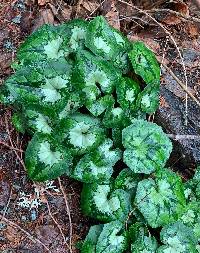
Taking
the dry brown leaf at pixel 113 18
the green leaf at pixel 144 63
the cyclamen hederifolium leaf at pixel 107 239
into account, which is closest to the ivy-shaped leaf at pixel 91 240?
the cyclamen hederifolium leaf at pixel 107 239

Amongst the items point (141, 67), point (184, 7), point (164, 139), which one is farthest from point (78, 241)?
point (184, 7)

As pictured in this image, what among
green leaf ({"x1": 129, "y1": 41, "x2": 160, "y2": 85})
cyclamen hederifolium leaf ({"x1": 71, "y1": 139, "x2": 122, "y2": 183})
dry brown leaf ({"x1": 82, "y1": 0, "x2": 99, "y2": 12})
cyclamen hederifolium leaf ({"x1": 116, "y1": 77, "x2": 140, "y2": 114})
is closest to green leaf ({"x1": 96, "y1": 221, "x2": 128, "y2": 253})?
cyclamen hederifolium leaf ({"x1": 71, "y1": 139, "x2": 122, "y2": 183})

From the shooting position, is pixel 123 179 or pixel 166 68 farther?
pixel 166 68

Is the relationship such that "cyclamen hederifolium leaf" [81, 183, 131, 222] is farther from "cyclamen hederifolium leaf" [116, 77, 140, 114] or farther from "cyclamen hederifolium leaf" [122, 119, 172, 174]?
"cyclamen hederifolium leaf" [116, 77, 140, 114]

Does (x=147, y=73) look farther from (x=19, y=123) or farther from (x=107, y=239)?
(x=107, y=239)

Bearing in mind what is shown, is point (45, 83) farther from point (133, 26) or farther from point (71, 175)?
point (133, 26)

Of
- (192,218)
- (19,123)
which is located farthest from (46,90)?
(192,218)
